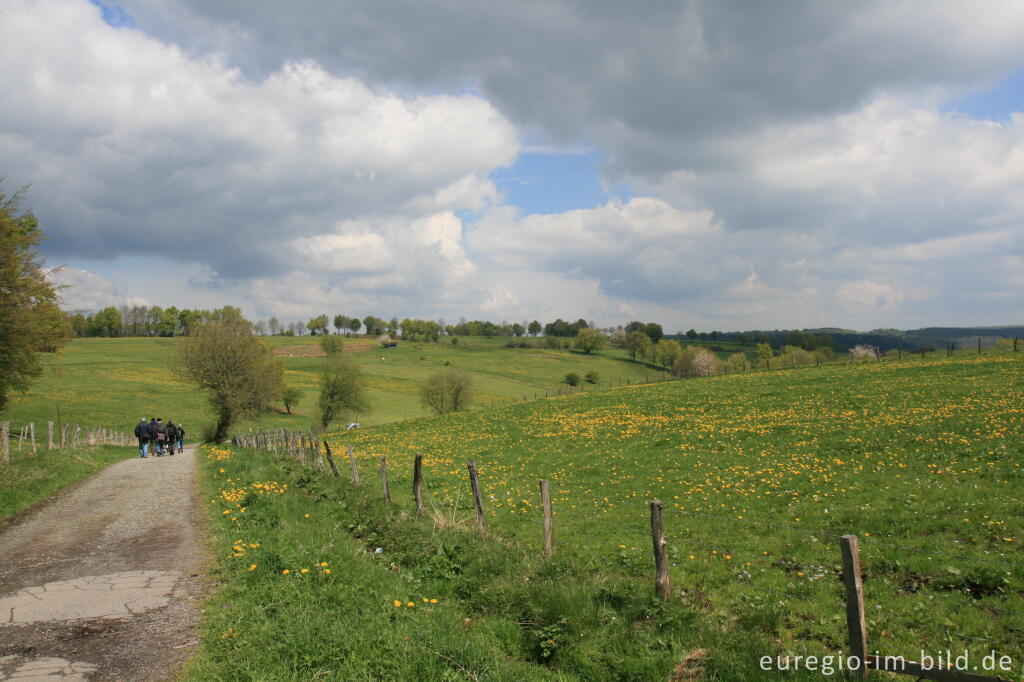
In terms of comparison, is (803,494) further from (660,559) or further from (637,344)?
(637,344)

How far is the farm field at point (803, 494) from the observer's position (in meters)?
7.92

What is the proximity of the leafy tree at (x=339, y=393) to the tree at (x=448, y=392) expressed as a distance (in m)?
10.6

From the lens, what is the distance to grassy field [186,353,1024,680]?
262 inches

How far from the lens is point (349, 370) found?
2623 inches

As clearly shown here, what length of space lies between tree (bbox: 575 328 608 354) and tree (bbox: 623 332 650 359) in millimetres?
8165

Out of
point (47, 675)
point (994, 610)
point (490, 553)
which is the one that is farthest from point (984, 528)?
point (47, 675)

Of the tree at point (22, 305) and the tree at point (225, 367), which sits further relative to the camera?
the tree at point (225, 367)

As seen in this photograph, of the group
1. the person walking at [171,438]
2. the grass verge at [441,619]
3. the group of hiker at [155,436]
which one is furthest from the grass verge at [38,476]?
the person walking at [171,438]

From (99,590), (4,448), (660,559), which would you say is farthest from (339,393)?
(660,559)

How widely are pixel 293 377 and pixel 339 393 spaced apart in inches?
1394

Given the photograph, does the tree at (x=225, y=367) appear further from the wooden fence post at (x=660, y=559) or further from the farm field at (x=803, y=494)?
the wooden fence post at (x=660, y=559)

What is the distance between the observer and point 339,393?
216ft

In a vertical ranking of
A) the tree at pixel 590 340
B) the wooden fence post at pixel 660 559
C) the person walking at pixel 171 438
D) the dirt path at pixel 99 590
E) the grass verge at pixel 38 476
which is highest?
the tree at pixel 590 340

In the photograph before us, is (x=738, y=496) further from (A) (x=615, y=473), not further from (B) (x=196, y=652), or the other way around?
(B) (x=196, y=652)
